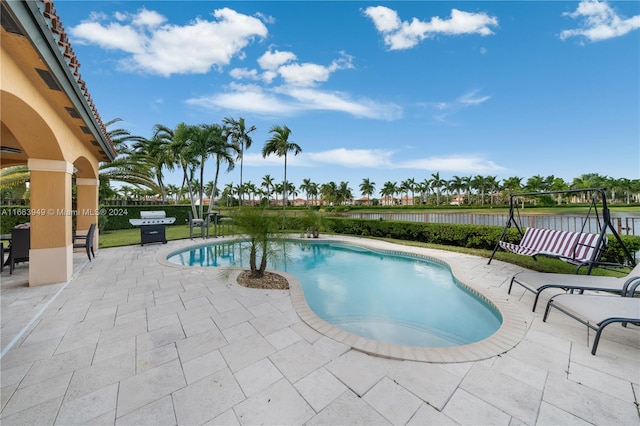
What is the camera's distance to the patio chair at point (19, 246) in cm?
514

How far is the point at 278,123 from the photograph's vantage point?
17359mm

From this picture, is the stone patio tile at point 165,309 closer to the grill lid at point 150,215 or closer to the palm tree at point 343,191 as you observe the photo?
the grill lid at point 150,215

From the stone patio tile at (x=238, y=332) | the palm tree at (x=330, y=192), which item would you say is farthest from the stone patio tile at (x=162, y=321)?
the palm tree at (x=330, y=192)

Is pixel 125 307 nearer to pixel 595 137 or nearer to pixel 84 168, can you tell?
pixel 84 168

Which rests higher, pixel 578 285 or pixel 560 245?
pixel 560 245

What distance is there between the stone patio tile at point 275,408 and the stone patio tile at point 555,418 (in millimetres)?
1598

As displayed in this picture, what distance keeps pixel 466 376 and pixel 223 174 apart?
17.8m

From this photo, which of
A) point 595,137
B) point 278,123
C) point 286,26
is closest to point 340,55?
point 286,26

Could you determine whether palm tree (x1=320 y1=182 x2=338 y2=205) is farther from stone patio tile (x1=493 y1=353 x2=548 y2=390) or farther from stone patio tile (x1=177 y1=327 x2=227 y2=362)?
stone patio tile (x1=493 y1=353 x2=548 y2=390)

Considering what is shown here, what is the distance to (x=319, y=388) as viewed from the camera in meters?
2.00

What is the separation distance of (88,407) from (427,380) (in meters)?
2.64

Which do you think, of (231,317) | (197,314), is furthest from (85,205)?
(231,317)

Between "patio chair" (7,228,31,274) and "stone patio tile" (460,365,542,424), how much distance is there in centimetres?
807

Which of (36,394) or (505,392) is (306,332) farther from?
(36,394)
